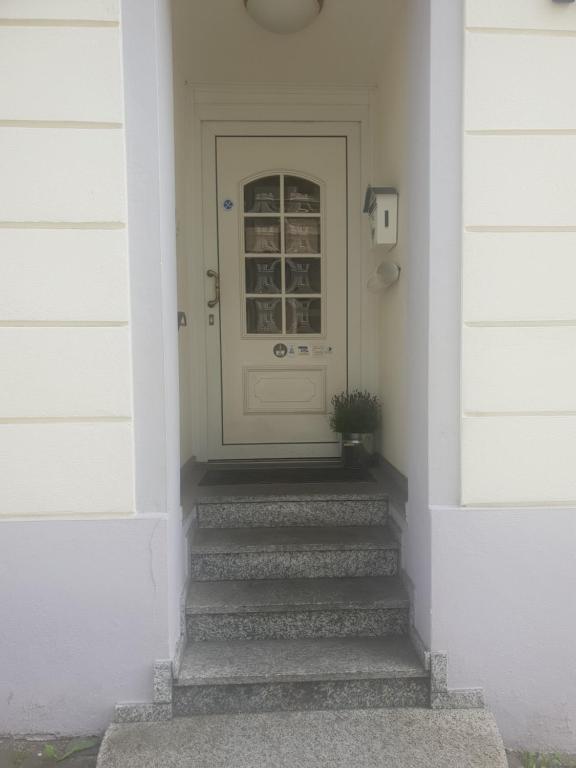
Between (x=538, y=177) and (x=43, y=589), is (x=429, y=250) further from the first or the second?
(x=43, y=589)

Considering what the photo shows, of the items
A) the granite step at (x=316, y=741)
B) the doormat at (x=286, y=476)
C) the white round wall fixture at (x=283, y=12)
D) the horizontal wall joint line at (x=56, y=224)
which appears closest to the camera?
the granite step at (x=316, y=741)

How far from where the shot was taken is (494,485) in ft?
6.84

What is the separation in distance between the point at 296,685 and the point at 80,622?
0.91 meters

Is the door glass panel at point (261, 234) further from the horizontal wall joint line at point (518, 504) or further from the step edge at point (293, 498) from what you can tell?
the horizontal wall joint line at point (518, 504)

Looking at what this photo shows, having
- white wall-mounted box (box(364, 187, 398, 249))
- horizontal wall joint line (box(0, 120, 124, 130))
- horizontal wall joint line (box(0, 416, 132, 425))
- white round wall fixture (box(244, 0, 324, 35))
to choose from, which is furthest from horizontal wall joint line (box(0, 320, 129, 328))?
white round wall fixture (box(244, 0, 324, 35))

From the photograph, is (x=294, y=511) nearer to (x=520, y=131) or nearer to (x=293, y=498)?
(x=293, y=498)

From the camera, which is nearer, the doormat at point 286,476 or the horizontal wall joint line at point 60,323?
the horizontal wall joint line at point 60,323

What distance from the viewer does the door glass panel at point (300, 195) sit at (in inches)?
141

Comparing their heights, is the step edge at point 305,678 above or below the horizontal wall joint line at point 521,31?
below

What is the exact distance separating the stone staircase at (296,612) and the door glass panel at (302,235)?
5.88 ft

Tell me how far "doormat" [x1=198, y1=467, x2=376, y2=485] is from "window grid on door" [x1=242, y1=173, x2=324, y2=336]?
98 centimetres

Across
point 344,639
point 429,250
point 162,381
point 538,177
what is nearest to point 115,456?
point 162,381

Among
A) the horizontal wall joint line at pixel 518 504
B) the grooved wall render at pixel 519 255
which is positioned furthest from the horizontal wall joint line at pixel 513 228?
the horizontal wall joint line at pixel 518 504

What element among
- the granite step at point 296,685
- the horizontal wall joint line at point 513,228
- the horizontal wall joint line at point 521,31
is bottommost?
the granite step at point 296,685
